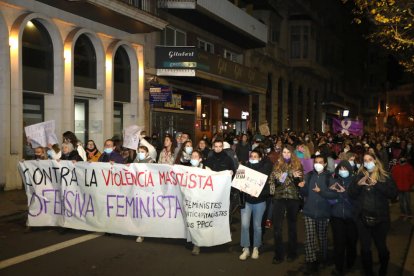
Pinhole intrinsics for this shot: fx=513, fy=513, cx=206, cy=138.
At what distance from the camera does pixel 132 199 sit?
837 centimetres

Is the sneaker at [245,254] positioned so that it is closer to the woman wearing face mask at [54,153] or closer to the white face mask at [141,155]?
the white face mask at [141,155]

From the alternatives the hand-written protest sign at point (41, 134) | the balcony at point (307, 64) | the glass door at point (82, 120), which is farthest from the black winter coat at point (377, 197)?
the balcony at point (307, 64)

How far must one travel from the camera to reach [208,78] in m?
22.0

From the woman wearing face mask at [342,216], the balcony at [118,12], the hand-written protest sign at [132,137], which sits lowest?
the woman wearing face mask at [342,216]

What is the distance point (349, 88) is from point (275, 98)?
2718 cm

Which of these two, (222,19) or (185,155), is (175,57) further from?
(185,155)

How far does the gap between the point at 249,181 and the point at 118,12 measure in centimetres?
1082

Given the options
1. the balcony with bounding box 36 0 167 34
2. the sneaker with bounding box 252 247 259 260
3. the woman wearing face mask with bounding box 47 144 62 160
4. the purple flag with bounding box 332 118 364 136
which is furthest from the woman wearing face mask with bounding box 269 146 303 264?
the purple flag with bounding box 332 118 364 136

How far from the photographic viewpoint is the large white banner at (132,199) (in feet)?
25.1

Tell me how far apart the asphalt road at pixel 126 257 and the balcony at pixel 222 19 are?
44.8 ft

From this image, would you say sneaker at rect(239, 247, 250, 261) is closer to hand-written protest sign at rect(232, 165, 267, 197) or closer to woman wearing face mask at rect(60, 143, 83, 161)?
hand-written protest sign at rect(232, 165, 267, 197)

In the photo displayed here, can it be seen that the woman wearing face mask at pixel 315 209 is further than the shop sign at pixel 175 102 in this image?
No


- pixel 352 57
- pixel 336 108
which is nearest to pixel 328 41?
pixel 336 108

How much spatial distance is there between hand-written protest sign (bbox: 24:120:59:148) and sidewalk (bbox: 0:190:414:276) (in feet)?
5.66
